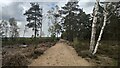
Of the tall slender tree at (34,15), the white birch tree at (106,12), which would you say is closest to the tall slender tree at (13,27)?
the tall slender tree at (34,15)

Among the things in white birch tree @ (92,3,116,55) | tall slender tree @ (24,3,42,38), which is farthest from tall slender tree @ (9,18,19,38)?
white birch tree @ (92,3,116,55)

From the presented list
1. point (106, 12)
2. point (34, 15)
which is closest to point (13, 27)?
point (34, 15)

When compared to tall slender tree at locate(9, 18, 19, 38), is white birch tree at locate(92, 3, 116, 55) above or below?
above

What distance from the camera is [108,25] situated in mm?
38500

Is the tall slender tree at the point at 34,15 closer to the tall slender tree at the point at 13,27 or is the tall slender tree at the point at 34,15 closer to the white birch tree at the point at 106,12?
the tall slender tree at the point at 13,27

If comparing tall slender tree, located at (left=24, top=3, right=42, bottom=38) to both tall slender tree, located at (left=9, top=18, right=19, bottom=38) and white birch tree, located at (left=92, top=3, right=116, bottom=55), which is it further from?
white birch tree, located at (left=92, top=3, right=116, bottom=55)

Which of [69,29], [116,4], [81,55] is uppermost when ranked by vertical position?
[116,4]

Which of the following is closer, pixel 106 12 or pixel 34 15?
pixel 106 12

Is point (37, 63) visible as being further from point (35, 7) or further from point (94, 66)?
point (35, 7)

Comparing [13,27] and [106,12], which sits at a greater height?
[106,12]

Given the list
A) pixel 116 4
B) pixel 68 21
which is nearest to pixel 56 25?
pixel 68 21

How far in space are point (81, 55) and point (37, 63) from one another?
451 centimetres

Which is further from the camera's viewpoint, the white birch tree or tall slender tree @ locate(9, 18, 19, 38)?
tall slender tree @ locate(9, 18, 19, 38)

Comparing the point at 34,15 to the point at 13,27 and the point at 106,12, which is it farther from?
the point at 106,12
